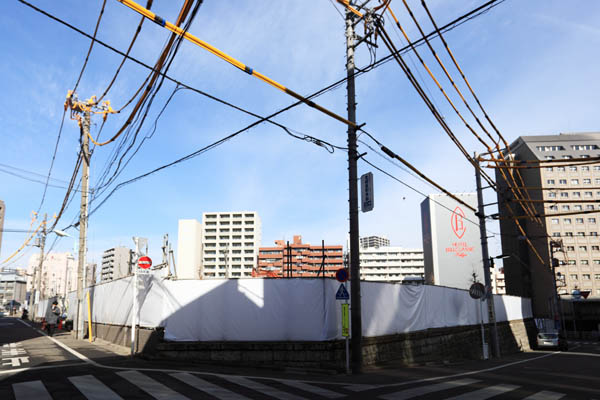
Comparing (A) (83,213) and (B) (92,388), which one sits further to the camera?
(A) (83,213)

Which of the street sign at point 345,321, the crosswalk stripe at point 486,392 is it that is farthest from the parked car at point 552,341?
the street sign at point 345,321

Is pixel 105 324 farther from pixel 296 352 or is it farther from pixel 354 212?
pixel 354 212

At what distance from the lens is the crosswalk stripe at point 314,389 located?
8133mm

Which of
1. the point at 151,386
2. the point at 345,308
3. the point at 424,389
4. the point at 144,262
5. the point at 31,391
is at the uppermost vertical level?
the point at 144,262

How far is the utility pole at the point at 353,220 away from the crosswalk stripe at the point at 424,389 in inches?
97.2

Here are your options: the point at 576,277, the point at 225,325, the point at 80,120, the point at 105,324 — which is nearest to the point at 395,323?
the point at 225,325

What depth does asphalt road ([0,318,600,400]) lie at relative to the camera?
7.68m

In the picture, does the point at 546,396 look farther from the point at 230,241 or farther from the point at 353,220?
the point at 230,241

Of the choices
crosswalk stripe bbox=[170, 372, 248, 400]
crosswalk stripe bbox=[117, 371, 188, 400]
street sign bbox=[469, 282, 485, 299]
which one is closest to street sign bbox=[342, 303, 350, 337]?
crosswalk stripe bbox=[170, 372, 248, 400]

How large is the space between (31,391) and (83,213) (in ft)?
49.1

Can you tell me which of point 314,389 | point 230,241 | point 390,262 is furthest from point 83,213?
point 390,262

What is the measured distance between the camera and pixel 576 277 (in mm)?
83938

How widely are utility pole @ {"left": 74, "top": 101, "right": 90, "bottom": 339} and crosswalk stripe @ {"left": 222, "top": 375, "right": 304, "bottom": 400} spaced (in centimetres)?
1394

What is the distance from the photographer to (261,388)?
337 inches
